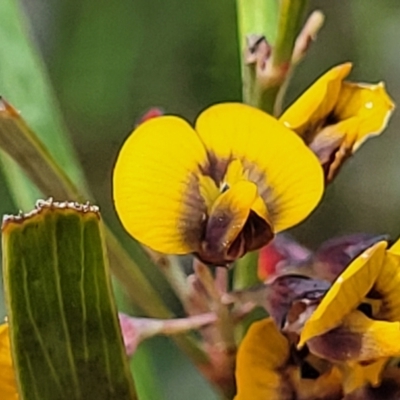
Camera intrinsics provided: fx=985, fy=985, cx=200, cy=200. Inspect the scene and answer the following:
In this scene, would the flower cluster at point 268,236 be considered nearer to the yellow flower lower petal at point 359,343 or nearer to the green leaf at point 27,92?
the yellow flower lower petal at point 359,343

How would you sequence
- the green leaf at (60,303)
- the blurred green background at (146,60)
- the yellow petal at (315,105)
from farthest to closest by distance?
1. the blurred green background at (146,60)
2. the yellow petal at (315,105)
3. the green leaf at (60,303)

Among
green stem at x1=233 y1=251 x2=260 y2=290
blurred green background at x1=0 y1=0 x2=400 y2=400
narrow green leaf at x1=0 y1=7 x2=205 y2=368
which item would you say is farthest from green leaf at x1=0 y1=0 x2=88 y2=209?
blurred green background at x1=0 y1=0 x2=400 y2=400

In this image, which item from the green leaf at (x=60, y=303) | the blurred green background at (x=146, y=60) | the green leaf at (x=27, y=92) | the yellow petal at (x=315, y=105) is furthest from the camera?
the blurred green background at (x=146, y=60)

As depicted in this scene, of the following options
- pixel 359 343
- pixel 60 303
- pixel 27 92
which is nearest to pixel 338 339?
pixel 359 343

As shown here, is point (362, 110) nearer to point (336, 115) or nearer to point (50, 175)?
point (336, 115)

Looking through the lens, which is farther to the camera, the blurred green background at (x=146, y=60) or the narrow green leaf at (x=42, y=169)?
the blurred green background at (x=146, y=60)

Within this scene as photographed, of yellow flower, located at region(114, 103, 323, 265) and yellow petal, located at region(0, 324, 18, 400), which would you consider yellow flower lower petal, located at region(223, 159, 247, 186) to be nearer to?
yellow flower, located at region(114, 103, 323, 265)

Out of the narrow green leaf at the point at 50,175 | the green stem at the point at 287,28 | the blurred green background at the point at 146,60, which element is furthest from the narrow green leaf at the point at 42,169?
the blurred green background at the point at 146,60
